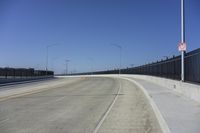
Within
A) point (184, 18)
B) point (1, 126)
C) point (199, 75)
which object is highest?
point (184, 18)

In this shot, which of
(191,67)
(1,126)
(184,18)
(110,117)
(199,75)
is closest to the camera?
(1,126)

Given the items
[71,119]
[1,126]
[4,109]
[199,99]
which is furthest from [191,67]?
[1,126]

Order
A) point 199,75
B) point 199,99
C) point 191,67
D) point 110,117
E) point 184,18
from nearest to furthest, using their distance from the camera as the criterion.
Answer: point 110,117
point 199,99
point 199,75
point 191,67
point 184,18

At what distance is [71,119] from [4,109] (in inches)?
202

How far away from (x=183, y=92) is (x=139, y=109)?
14.8 feet

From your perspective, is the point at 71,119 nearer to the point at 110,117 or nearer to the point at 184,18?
the point at 110,117

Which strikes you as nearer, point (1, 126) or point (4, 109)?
point (1, 126)

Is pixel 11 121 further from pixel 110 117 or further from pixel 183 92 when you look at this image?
pixel 183 92

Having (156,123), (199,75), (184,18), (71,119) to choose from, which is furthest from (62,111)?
(184,18)

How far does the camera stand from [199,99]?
1622 centimetres

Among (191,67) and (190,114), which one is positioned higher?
(191,67)

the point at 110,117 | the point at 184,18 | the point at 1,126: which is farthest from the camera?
the point at 184,18

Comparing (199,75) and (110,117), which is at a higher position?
(199,75)

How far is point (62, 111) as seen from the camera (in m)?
16.7
